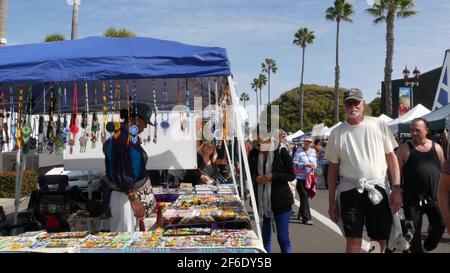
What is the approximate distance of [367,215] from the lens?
410cm

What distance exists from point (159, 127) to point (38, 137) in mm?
2899

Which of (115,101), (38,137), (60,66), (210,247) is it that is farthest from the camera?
(115,101)

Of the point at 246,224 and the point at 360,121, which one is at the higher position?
the point at 360,121

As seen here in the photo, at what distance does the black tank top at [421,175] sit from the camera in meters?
5.34

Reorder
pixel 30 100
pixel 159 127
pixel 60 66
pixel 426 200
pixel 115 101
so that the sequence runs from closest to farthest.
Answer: pixel 60 66 → pixel 426 200 → pixel 30 100 → pixel 115 101 → pixel 159 127

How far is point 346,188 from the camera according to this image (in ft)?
13.6

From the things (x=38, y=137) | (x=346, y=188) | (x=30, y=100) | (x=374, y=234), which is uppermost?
(x=30, y=100)

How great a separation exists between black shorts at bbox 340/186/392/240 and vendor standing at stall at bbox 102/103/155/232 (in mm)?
2000

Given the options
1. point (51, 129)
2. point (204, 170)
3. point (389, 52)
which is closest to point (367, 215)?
point (204, 170)

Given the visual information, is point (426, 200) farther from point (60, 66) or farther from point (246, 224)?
point (60, 66)

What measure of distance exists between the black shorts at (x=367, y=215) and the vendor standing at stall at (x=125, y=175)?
2.00m

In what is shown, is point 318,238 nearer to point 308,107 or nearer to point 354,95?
point 354,95

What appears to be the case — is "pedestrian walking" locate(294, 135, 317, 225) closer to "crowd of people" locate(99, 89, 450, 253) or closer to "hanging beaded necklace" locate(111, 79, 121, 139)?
"crowd of people" locate(99, 89, 450, 253)
